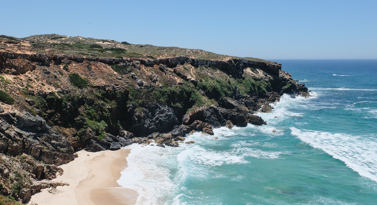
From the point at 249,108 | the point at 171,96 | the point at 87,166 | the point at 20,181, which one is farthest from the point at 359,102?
the point at 20,181

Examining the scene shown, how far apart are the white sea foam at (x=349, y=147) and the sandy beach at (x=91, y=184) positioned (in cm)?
2438

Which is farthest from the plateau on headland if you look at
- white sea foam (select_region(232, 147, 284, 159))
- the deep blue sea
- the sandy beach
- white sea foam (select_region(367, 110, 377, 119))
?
white sea foam (select_region(367, 110, 377, 119))

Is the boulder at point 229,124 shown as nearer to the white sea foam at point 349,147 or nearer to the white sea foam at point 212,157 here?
the white sea foam at point 349,147

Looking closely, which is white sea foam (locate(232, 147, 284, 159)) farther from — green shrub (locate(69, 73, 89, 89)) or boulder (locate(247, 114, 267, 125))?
green shrub (locate(69, 73, 89, 89))

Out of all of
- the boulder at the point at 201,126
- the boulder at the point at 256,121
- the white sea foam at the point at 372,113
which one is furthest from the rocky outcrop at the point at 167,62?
the white sea foam at the point at 372,113

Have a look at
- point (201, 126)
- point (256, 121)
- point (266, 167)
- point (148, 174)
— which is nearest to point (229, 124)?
point (256, 121)

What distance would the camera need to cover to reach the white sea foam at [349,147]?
32772 millimetres

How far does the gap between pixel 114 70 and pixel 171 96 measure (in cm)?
975

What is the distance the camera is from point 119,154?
115 ft

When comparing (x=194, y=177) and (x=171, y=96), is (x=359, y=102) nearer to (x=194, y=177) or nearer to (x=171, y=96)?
(x=171, y=96)

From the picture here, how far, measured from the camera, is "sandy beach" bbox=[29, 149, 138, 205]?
24.0 metres

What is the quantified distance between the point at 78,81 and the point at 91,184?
658 inches

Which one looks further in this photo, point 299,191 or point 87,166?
point 87,166

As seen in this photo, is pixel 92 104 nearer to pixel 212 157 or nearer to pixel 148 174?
pixel 148 174
